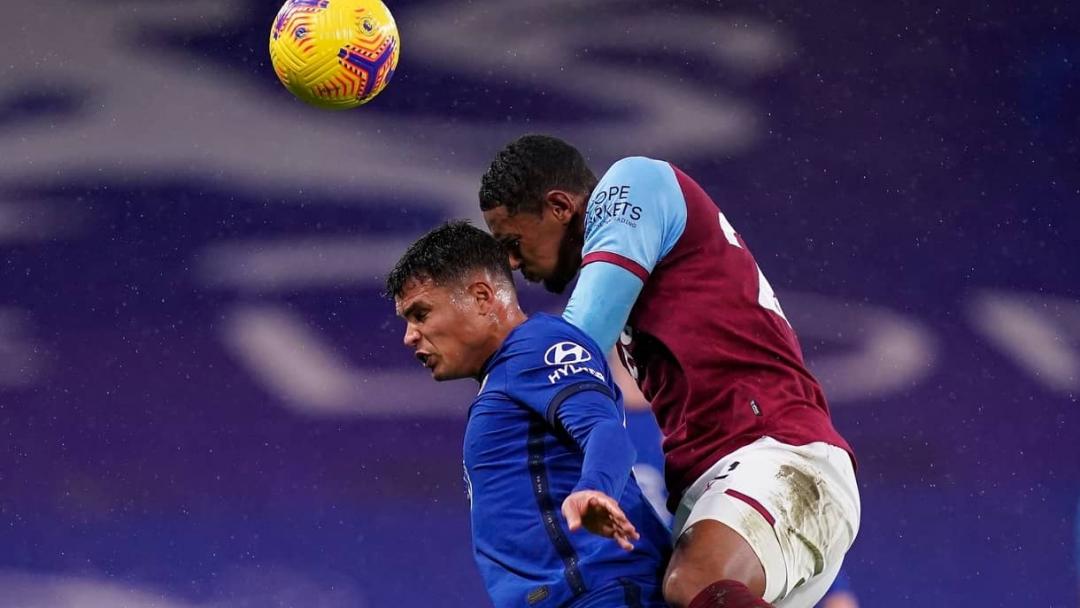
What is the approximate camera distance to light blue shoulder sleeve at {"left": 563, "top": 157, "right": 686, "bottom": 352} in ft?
9.53

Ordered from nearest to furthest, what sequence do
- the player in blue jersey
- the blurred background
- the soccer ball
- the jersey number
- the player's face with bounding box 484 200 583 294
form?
the player in blue jersey
the jersey number
the player's face with bounding box 484 200 583 294
the soccer ball
the blurred background

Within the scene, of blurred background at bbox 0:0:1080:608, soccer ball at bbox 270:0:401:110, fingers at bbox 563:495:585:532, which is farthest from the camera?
blurred background at bbox 0:0:1080:608

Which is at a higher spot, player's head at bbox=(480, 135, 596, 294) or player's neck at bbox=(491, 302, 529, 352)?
player's neck at bbox=(491, 302, 529, 352)

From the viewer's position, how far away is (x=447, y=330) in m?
2.73

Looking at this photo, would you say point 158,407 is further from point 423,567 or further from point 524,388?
point 524,388

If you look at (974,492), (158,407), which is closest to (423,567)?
(158,407)

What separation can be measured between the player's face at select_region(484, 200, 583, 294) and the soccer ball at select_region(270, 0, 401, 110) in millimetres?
614

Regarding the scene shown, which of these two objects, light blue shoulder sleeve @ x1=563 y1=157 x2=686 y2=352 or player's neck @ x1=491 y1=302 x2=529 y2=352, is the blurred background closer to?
light blue shoulder sleeve @ x1=563 y1=157 x2=686 y2=352

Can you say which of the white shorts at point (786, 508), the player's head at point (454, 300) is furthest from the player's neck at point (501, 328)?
the white shorts at point (786, 508)

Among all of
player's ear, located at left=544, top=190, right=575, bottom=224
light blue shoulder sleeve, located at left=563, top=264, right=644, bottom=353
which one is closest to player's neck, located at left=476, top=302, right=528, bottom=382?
light blue shoulder sleeve, located at left=563, top=264, right=644, bottom=353

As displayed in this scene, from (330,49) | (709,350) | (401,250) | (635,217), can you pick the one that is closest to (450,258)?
(635,217)

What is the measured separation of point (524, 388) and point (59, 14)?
4.09 metres

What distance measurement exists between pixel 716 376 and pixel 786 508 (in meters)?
0.35

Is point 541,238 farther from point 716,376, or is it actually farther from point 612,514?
point 612,514
